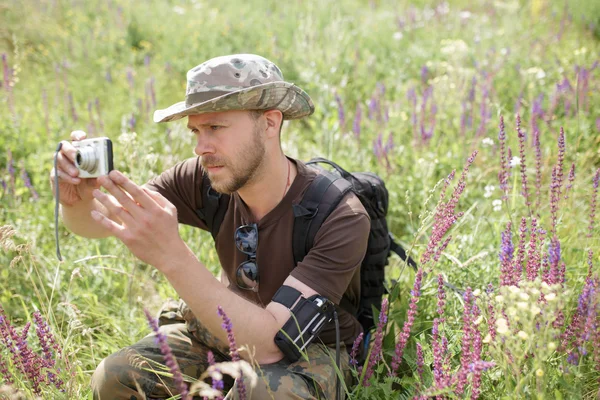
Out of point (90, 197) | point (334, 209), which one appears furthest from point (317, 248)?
point (90, 197)

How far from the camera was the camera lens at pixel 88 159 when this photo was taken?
2152 millimetres

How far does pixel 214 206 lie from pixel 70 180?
731 millimetres

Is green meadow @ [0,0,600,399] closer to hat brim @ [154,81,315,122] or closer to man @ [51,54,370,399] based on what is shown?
man @ [51,54,370,399]

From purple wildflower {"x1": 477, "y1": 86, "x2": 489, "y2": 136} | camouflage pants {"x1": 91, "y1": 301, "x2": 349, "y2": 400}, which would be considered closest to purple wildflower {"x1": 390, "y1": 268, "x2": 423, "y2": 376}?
camouflage pants {"x1": 91, "y1": 301, "x2": 349, "y2": 400}

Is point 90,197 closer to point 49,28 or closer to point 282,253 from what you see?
point 282,253

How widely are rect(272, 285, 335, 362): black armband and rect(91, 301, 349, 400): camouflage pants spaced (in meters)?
0.11

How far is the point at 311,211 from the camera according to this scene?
2.51 m

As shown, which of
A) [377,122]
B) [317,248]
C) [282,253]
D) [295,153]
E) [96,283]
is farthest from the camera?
[377,122]

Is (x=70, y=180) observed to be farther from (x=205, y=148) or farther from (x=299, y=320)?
(x=299, y=320)

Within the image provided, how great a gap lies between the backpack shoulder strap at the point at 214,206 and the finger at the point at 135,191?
0.86m

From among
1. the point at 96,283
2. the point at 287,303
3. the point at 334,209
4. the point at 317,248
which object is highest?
the point at 334,209

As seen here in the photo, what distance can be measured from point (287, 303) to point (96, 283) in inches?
68.1

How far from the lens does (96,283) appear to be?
346 centimetres

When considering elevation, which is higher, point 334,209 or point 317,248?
point 334,209
